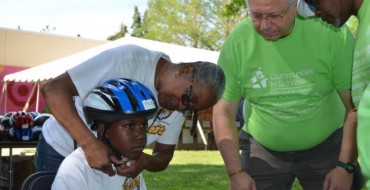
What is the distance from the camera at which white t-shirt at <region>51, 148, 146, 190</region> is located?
7.60 ft

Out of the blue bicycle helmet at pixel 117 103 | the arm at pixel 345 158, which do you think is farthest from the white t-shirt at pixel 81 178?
the arm at pixel 345 158

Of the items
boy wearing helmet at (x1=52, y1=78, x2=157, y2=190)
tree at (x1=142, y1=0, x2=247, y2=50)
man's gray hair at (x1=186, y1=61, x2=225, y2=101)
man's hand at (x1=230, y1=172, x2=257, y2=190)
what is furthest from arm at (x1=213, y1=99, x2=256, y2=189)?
tree at (x1=142, y1=0, x2=247, y2=50)

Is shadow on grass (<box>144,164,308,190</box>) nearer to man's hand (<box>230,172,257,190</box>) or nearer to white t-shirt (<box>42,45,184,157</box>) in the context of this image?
man's hand (<box>230,172,257,190</box>)

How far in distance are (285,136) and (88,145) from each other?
1281mm

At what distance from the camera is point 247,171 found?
3447 mm

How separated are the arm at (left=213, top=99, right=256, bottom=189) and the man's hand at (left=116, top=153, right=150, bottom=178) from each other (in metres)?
0.77

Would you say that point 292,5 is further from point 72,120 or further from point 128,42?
point 128,42

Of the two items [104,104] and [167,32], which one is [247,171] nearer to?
[104,104]

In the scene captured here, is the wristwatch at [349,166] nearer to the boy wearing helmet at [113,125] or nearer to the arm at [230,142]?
the arm at [230,142]

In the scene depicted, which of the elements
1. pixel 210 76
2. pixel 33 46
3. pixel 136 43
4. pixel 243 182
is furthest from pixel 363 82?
pixel 33 46

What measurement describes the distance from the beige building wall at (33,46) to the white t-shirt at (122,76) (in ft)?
71.3

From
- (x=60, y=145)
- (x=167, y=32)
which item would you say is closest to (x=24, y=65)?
(x=167, y=32)

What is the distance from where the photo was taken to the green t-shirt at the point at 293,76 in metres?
3.10

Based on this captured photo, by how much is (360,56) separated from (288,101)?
126 cm
